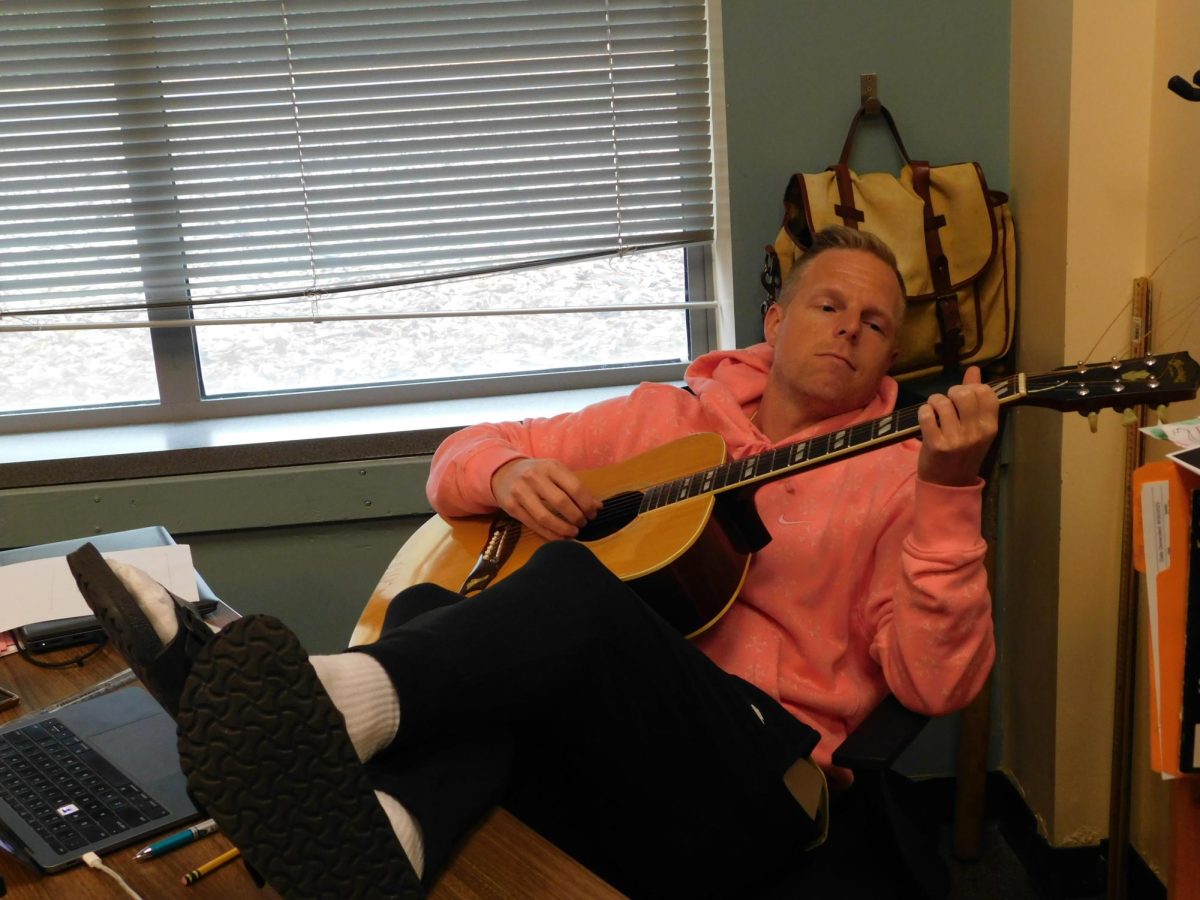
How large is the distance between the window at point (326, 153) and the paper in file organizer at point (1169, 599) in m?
1.31

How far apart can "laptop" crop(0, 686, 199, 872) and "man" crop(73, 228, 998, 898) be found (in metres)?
0.17

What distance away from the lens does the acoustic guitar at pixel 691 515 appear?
1264 millimetres

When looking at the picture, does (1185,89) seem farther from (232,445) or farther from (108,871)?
(232,445)

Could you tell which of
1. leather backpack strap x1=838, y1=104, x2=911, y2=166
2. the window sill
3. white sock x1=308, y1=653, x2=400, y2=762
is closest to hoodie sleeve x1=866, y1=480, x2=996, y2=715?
white sock x1=308, y1=653, x2=400, y2=762

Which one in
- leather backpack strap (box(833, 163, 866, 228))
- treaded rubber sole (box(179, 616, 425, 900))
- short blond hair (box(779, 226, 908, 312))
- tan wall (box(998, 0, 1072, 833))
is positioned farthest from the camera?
leather backpack strap (box(833, 163, 866, 228))

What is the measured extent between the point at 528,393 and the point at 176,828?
1.69 meters

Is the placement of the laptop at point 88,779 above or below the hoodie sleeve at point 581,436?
below

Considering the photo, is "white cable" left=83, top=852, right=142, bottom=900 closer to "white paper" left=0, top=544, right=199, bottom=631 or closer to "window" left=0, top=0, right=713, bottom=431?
"white paper" left=0, top=544, right=199, bottom=631

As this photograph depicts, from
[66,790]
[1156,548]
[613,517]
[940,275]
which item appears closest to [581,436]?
[613,517]

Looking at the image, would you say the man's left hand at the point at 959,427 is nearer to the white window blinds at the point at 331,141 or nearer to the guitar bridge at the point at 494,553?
the guitar bridge at the point at 494,553

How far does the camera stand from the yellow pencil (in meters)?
0.91

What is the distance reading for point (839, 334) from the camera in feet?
5.63

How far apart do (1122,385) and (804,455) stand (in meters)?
0.39

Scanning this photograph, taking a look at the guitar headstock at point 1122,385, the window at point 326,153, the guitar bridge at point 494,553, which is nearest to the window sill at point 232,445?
the window at point 326,153
